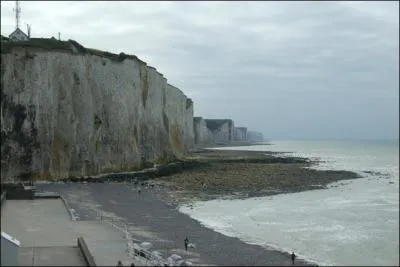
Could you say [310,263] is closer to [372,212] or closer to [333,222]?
[333,222]

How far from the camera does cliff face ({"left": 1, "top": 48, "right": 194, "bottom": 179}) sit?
4169 cm

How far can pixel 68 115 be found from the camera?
147ft

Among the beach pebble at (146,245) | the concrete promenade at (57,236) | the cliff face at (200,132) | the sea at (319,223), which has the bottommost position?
the sea at (319,223)

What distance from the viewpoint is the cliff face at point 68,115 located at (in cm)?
4169

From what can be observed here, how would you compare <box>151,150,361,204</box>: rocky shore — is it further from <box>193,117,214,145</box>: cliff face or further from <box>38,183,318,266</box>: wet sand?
<box>193,117,214,145</box>: cliff face

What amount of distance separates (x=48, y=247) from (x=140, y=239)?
477 centimetres

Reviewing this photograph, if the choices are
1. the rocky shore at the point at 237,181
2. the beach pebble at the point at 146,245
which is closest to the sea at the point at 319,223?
the rocky shore at the point at 237,181

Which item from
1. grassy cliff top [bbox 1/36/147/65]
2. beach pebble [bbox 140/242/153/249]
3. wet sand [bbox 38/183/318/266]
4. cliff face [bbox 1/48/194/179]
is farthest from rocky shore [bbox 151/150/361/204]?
grassy cliff top [bbox 1/36/147/65]

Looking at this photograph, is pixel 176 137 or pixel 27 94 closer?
pixel 27 94

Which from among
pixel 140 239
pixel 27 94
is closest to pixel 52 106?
pixel 27 94

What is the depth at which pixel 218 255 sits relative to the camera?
19.3 m

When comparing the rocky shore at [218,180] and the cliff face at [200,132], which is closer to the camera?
the rocky shore at [218,180]

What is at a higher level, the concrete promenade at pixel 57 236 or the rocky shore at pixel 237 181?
the concrete promenade at pixel 57 236

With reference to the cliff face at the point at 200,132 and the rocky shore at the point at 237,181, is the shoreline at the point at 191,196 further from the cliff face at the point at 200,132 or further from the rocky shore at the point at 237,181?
the cliff face at the point at 200,132
